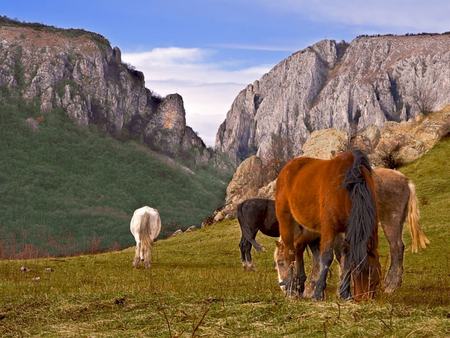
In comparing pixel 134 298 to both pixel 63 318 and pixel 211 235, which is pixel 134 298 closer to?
pixel 63 318

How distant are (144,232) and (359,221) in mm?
19764

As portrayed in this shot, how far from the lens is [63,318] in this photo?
33.2 ft

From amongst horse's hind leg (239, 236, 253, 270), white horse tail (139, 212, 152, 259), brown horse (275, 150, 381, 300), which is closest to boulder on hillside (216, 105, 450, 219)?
white horse tail (139, 212, 152, 259)

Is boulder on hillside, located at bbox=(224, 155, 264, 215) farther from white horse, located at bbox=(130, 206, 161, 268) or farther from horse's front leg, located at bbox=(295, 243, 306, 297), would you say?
horse's front leg, located at bbox=(295, 243, 306, 297)

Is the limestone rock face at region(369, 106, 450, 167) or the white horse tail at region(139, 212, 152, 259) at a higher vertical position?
the limestone rock face at region(369, 106, 450, 167)

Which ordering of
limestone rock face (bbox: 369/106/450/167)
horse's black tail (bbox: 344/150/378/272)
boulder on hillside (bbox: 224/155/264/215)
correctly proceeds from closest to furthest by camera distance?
horse's black tail (bbox: 344/150/378/272) < limestone rock face (bbox: 369/106/450/167) < boulder on hillside (bbox: 224/155/264/215)

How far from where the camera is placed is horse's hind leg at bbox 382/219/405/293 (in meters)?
16.5

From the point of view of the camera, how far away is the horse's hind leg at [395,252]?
16.5 m

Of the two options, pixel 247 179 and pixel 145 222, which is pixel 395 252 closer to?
pixel 145 222

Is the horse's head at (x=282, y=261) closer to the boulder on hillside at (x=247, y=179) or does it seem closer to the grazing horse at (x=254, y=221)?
the grazing horse at (x=254, y=221)

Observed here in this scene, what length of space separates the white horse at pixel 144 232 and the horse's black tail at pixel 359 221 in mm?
18337

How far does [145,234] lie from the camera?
94.6 feet

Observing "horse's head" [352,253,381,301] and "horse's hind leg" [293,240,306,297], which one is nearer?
"horse's head" [352,253,381,301]

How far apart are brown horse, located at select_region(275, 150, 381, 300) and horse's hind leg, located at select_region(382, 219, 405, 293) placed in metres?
4.66
